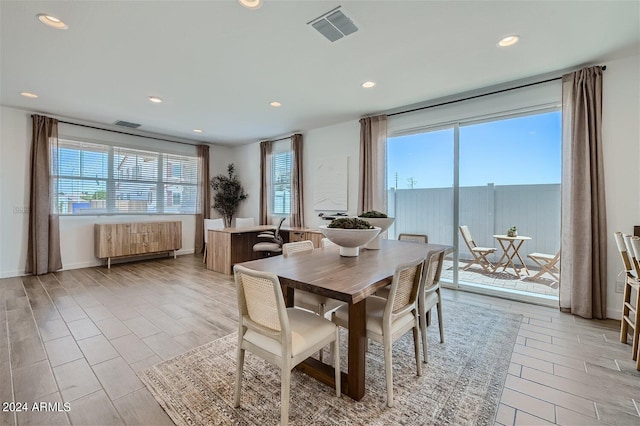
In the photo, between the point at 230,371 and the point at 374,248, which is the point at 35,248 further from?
the point at 374,248

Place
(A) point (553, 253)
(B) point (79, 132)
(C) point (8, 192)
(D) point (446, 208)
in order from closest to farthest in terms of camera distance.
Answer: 1. (A) point (553, 253)
2. (D) point (446, 208)
3. (C) point (8, 192)
4. (B) point (79, 132)

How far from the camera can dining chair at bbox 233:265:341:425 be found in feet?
4.42

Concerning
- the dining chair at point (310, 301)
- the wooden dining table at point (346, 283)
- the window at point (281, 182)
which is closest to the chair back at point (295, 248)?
the dining chair at point (310, 301)

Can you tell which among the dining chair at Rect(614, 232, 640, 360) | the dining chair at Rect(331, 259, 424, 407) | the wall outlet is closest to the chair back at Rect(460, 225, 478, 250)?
the dining chair at Rect(614, 232, 640, 360)

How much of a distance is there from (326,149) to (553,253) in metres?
3.85

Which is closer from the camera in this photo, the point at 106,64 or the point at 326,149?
the point at 106,64

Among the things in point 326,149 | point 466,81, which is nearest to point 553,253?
point 466,81

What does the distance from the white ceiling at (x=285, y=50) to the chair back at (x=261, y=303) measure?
1.98m

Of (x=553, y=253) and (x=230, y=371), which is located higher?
(x=553, y=253)

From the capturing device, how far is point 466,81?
332 centimetres

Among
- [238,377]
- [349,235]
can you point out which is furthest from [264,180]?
[238,377]

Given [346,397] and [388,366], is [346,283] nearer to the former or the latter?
[388,366]

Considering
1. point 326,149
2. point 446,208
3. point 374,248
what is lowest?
point 374,248

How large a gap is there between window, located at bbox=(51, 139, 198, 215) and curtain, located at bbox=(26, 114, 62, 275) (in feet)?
0.38
